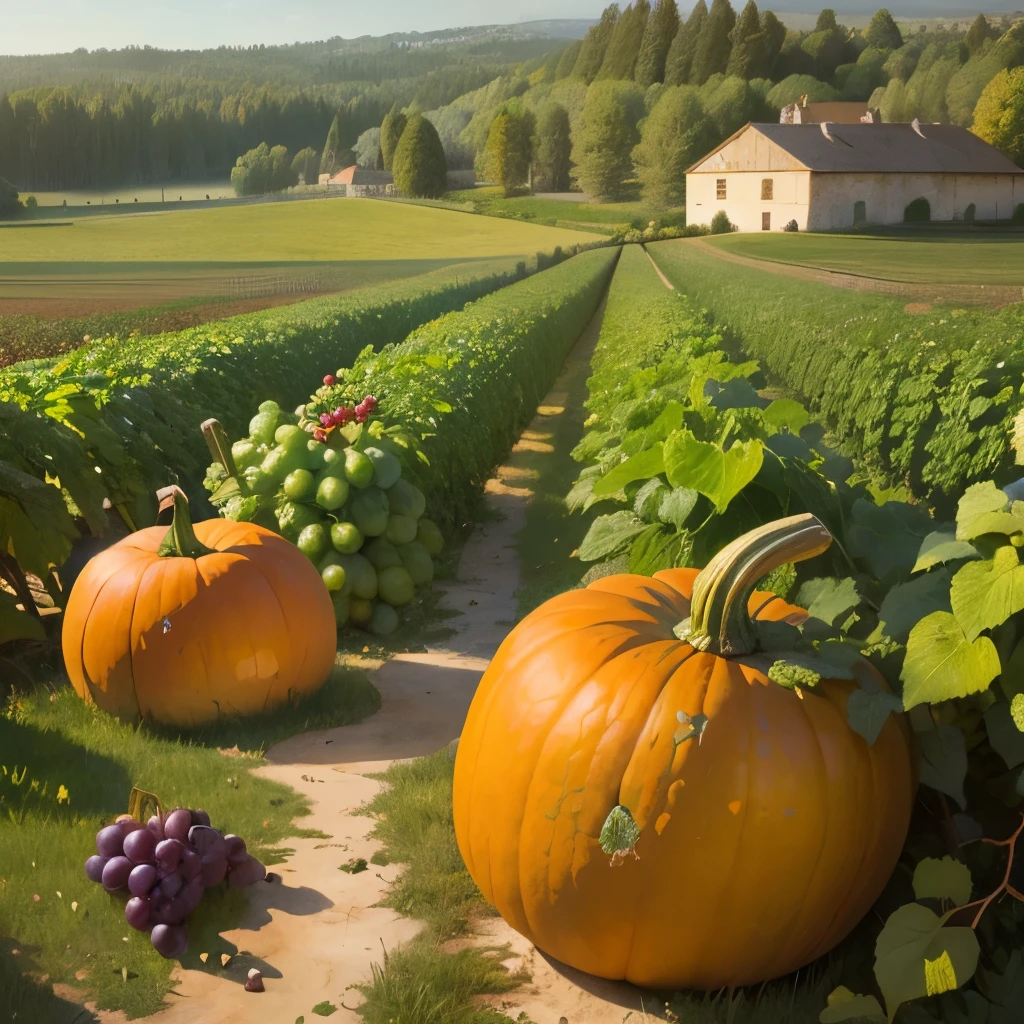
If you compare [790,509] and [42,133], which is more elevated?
[42,133]

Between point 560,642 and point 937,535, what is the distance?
943 mm

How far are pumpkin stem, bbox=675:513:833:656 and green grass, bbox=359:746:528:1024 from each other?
103cm

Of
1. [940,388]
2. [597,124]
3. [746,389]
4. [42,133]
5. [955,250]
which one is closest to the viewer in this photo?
[746,389]

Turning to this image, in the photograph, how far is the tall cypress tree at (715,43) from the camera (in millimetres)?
62281

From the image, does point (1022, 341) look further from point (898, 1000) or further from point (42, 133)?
point (42, 133)

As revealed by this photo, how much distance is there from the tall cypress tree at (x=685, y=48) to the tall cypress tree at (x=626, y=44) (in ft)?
29.8

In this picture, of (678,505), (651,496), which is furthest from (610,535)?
(678,505)

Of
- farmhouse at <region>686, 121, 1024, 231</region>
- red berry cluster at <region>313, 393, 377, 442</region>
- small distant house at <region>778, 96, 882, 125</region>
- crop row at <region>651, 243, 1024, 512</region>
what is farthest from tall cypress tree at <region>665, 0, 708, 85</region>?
red berry cluster at <region>313, 393, 377, 442</region>

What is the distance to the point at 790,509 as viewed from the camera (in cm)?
301

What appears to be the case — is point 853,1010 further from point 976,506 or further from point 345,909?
point 345,909

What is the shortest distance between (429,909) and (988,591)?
1.80m

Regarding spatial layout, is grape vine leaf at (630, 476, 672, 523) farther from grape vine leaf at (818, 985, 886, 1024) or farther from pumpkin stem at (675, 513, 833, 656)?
grape vine leaf at (818, 985, 886, 1024)

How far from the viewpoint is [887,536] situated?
2719 mm

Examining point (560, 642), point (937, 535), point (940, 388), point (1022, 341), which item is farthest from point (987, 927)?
point (1022, 341)
